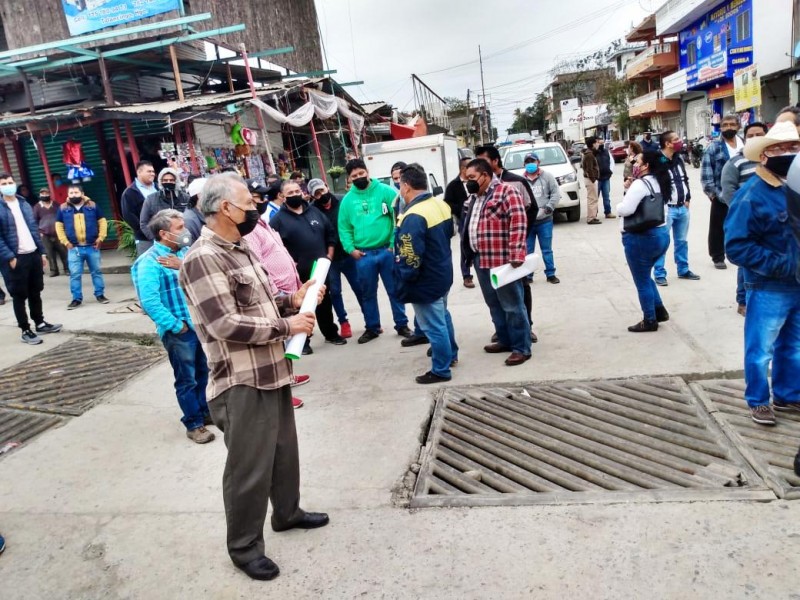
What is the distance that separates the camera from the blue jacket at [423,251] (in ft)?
15.1

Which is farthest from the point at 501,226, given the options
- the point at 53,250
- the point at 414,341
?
the point at 53,250

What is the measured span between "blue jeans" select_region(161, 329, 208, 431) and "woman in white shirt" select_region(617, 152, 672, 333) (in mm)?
3681

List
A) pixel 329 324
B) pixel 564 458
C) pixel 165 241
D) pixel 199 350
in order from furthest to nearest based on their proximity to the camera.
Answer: pixel 329 324
pixel 199 350
pixel 165 241
pixel 564 458

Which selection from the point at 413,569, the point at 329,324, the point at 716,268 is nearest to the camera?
the point at 413,569

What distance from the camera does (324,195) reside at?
6.36 metres

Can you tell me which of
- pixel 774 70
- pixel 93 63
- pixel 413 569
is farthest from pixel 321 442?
pixel 774 70

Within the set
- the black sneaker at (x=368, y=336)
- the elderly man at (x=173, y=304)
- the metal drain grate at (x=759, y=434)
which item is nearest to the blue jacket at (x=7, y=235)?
the elderly man at (x=173, y=304)

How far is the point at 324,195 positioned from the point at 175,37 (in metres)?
6.45

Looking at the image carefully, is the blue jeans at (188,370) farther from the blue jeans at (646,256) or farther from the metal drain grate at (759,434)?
the blue jeans at (646,256)

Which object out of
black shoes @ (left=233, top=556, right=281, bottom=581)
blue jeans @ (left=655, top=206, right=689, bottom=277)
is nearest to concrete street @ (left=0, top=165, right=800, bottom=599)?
black shoes @ (left=233, top=556, right=281, bottom=581)

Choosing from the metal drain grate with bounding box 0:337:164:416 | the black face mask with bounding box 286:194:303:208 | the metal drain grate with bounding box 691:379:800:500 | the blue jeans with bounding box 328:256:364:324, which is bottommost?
the metal drain grate with bounding box 691:379:800:500

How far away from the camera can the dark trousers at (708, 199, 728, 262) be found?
6.79 m

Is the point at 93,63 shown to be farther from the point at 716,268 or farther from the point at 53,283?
the point at 716,268

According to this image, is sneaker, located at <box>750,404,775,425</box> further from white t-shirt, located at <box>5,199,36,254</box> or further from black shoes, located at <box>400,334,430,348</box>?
white t-shirt, located at <box>5,199,36,254</box>
